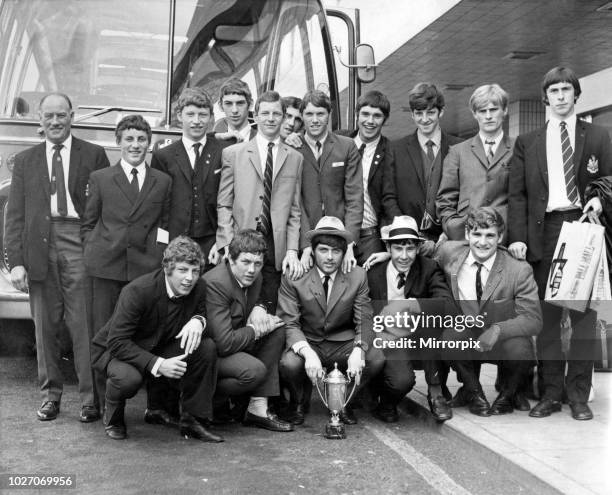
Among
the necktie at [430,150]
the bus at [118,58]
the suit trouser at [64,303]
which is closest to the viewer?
the suit trouser at [64,303]

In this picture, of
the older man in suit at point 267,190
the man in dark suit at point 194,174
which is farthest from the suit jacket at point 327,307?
the man in dark suit at point 194,174

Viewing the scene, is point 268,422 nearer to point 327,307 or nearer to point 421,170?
point 327,307

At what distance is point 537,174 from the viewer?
550 centimetres

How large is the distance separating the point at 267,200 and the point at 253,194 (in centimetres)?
11

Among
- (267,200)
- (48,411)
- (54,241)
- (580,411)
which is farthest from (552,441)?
(54,241)

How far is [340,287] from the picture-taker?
5.70 m

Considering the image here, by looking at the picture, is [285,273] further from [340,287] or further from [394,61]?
[394,61]

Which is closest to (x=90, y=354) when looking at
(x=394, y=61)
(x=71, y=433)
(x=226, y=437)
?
(x=71, y=433)

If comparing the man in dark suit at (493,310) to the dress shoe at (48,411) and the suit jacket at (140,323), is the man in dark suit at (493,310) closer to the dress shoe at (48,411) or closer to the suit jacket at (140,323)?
the suit jacket at (140,323)

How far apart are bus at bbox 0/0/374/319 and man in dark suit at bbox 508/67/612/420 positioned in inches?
102

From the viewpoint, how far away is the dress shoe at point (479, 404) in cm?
550

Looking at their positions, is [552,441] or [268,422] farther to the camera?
[268,422]

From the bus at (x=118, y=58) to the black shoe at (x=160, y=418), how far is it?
81.2 inches

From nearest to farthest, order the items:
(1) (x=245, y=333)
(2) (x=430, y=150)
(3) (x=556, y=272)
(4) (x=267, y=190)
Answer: (3) (x=556, y=272)
(1) (x=245, y=333)
(4) (x=267, y=190)
(2) (x=430, y=150)
